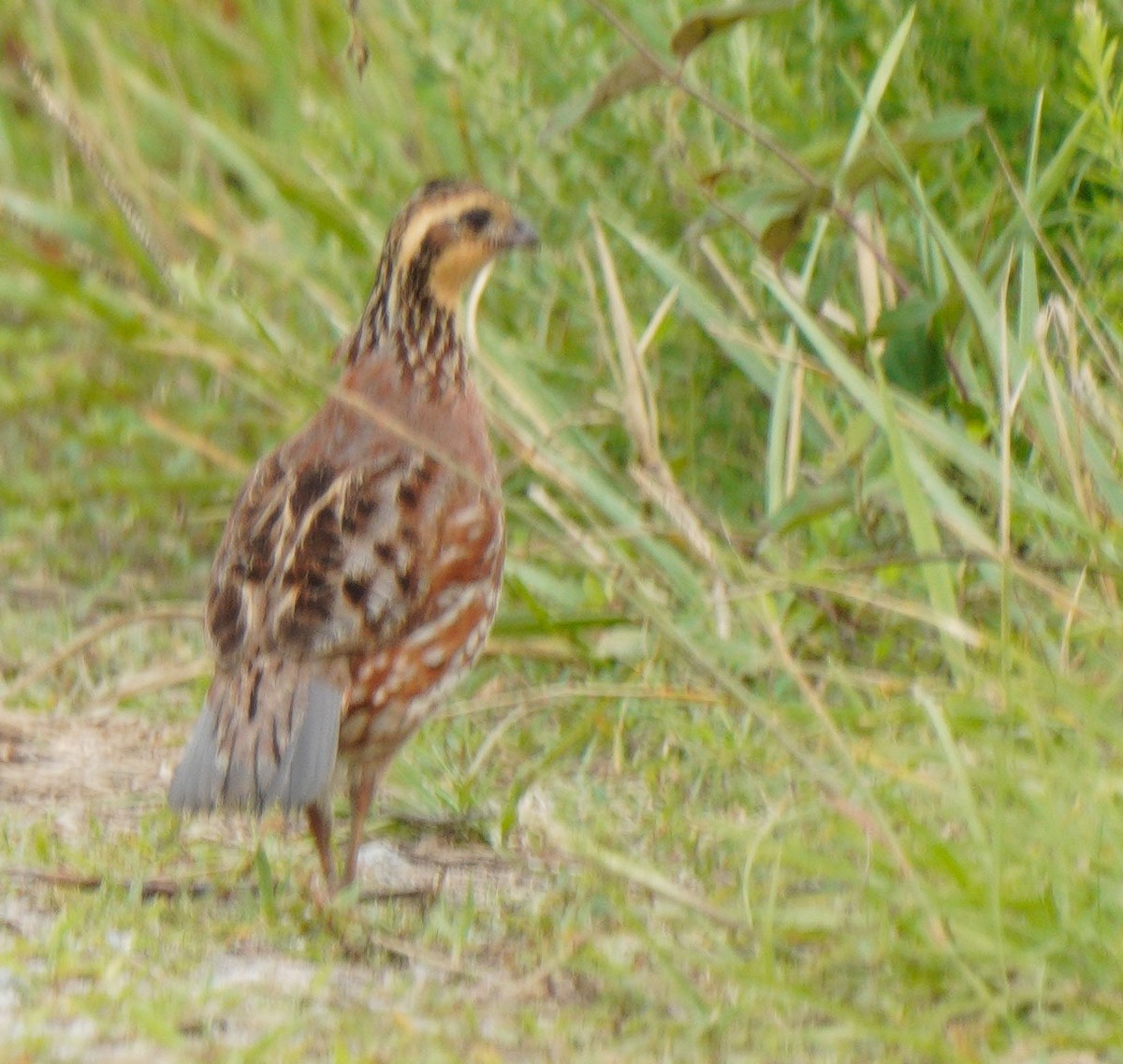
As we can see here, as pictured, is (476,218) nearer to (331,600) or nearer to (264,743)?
(331,600)

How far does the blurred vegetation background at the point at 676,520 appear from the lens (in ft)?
9.45

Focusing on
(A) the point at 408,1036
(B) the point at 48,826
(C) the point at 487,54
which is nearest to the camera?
(A) the point at 408,1036

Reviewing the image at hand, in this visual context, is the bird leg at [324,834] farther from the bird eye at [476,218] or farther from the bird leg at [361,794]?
the bird eye at [476,218]

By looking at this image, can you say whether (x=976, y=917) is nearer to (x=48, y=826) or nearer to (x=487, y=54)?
(x=48, y=826)

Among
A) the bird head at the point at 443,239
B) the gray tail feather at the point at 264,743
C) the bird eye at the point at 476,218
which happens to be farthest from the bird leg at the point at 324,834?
the bird eye at the point at 476,218

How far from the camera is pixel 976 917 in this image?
110 inches

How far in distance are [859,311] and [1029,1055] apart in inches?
97.3

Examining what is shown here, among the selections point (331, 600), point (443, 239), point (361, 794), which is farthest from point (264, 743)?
point (443, 239)

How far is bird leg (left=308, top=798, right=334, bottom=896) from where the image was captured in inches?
140

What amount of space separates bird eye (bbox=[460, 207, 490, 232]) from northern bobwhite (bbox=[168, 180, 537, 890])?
0.37 feet

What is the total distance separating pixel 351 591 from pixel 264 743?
1.06ft

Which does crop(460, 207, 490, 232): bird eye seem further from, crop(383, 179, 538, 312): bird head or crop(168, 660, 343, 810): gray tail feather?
crop(168, 660, 343, 810): gray tail feather

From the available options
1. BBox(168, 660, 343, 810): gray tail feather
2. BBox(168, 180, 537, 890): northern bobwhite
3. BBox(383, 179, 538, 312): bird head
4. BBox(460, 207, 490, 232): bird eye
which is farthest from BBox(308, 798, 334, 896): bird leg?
BBox(460, 207, 490, 232): bird eye

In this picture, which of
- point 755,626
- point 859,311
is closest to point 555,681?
point 755,626
